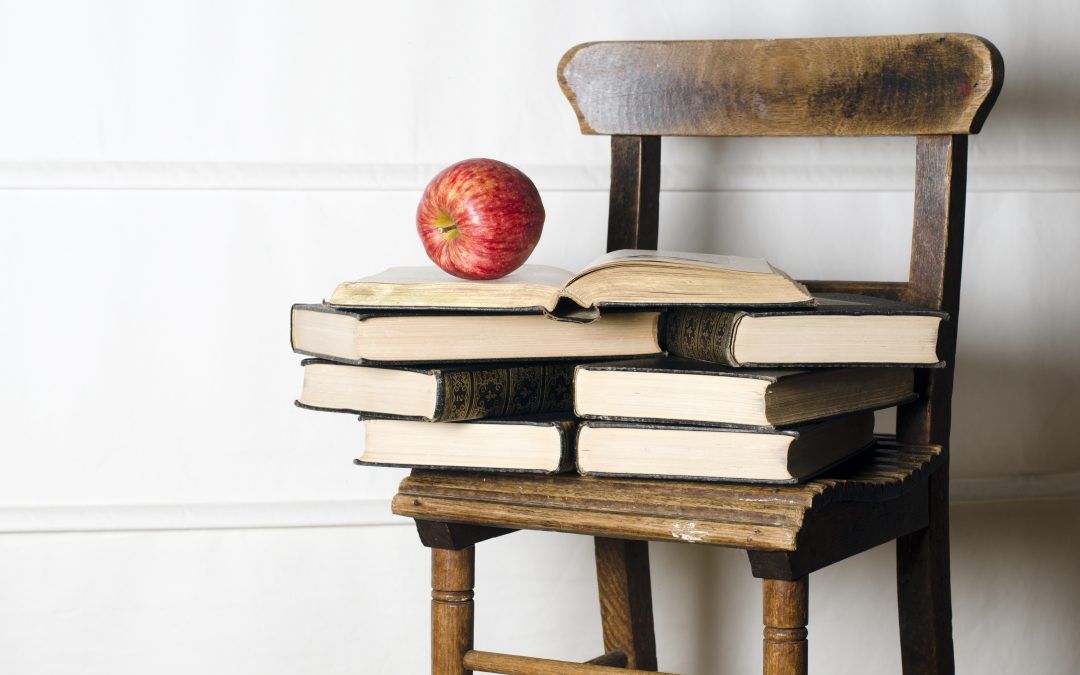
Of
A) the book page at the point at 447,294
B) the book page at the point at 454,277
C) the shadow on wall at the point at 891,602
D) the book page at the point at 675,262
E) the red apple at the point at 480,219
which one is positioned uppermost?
the red apple at the point at 480,219

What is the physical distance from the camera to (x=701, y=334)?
101 cm

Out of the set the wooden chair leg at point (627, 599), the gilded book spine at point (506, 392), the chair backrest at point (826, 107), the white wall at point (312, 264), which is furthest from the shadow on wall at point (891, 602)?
the gilded book spine at point (506, 392)

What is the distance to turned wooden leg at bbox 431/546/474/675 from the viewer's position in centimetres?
109

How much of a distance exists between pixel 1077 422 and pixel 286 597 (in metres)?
1.11

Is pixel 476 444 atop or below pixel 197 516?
atop

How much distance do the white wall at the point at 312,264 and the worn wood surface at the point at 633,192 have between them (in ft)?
0.70

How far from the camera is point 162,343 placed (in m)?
1.53

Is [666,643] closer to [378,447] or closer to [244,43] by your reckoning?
[378,447]

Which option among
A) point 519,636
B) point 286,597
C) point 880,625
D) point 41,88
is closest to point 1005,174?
point 880,625

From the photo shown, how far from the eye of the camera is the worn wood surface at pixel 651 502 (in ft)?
3.00

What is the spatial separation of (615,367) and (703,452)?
10cm

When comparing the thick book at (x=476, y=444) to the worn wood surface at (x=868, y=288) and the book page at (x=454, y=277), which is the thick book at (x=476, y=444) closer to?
the book page at (x=454, y=277)

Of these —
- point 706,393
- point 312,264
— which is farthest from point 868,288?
point 312,264

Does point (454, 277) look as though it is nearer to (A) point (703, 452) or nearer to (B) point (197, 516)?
(A) point (703, 452)
